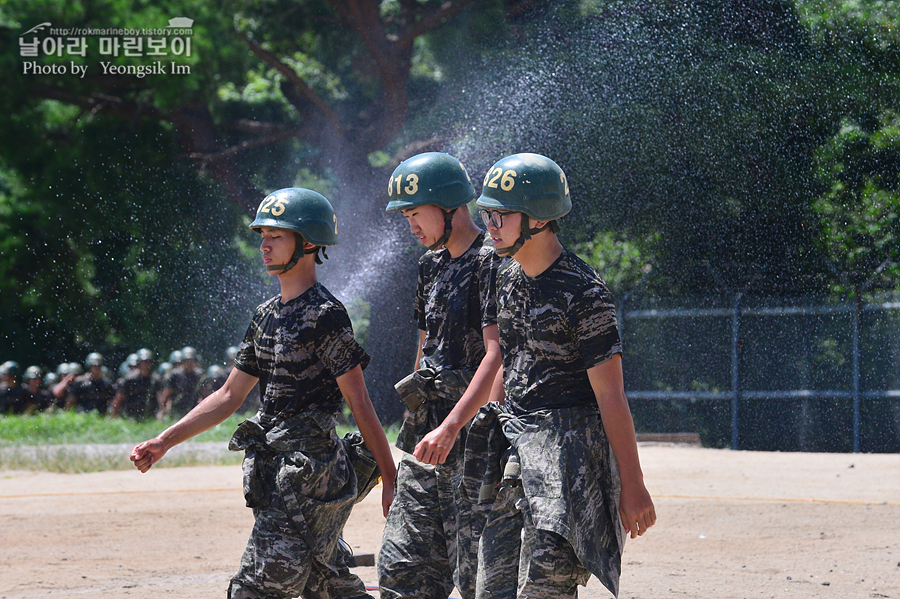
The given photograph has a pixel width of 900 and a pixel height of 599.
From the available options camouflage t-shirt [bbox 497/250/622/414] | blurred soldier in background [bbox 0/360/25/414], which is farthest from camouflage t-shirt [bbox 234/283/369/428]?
blurred soldier in background [bbox 0/360/25/414]

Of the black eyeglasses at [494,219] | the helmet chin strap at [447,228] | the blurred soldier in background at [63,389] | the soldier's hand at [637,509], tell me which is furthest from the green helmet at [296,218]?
the blurred soldier in background at [63,389]

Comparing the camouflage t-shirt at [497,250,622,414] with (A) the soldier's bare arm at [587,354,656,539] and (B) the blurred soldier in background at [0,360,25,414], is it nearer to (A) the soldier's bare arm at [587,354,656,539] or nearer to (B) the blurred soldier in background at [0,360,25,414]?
(A) the soldier's bare arm at [587,354,656,539]

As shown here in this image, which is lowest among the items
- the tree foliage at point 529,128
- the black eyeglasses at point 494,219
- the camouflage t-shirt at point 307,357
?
the camouflage t-shirt at point 307,357

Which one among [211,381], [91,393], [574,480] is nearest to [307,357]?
[574,480]

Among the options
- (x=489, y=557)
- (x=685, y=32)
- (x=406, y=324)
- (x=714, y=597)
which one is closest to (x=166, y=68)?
(x=406, y=324)

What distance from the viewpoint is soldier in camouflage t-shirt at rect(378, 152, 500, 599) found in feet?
12.5

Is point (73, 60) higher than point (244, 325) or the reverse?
higher

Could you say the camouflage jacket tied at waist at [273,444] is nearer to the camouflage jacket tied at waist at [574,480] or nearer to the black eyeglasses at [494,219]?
the camouflage jacket tied at waist at [574,480]

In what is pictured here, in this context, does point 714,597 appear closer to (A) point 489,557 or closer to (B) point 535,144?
(A) point 489,557

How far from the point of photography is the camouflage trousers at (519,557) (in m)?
3.03

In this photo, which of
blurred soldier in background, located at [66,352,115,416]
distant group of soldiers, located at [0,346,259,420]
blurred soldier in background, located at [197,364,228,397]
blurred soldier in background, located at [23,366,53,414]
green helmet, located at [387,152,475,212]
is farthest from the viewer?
blurred soldier in background, located at [23,366,53,414]

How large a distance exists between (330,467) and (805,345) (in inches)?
487

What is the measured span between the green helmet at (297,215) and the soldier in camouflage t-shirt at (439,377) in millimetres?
304

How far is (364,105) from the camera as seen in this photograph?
19.6 meters
